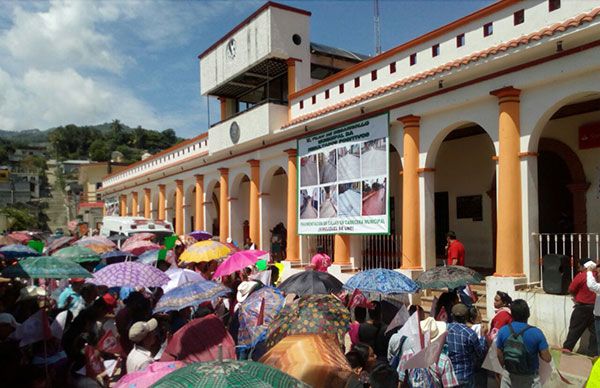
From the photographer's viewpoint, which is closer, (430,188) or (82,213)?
(430,188)

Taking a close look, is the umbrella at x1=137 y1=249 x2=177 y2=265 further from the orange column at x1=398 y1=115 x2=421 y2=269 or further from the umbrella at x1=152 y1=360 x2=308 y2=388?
the umbrella at x1=152 y1=360 x2=308 y2=388

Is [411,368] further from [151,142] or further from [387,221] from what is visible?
[151,142]

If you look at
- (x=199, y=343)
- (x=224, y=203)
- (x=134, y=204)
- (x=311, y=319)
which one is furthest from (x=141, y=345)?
(x=134, y=204)

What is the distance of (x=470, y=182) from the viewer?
14.3 meters

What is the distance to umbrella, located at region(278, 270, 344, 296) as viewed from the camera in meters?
6.61

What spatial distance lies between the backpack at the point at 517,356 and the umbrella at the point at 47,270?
5191mm

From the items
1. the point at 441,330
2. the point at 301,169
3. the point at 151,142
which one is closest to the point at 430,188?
the point at 301,169

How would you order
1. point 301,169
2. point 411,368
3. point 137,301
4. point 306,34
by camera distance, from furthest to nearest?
point 306,34 < point 301,169 < point 137,301 < point 411,368

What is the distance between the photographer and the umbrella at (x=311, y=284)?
6613mm

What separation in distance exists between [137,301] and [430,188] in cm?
766

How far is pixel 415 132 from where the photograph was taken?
11578 mm

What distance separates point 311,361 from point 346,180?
9.88 meters

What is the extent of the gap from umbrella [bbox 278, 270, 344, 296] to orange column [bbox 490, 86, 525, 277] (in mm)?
4158

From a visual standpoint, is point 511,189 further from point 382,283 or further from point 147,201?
point 147,201
